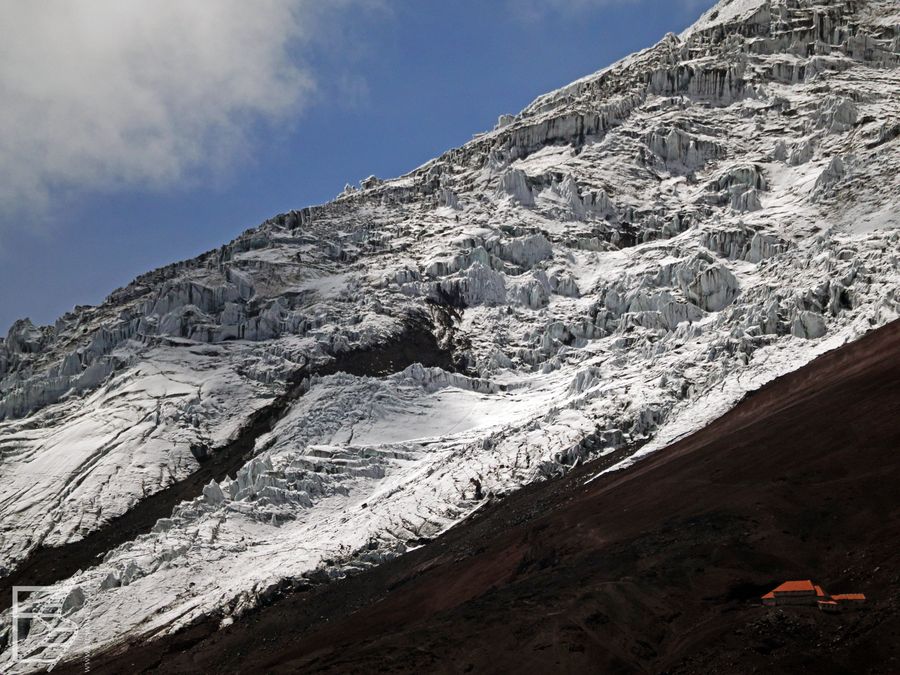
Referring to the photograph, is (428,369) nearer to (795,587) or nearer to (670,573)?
(670,573)

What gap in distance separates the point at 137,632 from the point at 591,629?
5344 cm

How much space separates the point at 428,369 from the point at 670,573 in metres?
91.0

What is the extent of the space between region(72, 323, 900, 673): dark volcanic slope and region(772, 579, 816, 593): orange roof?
1.43 metres

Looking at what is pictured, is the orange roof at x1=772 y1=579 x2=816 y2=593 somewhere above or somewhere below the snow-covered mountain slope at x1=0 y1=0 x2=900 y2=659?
below

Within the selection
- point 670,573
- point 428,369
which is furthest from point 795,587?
point 428,369

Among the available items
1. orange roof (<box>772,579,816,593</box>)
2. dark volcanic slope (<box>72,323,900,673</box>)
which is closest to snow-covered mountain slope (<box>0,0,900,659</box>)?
dark volcanic slope (<box>72,323,900,673</box>)

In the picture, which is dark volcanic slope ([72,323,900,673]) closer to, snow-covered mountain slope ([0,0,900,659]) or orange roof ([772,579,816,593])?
orange roof ([772,579,816,593])

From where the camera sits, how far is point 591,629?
58.7m

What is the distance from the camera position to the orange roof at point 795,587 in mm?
53969

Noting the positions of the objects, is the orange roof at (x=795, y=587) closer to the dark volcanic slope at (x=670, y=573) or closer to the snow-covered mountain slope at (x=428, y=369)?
the dark volcanic slope at (x=670, y=573)

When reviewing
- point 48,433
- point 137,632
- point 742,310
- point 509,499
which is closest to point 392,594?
point 509,499

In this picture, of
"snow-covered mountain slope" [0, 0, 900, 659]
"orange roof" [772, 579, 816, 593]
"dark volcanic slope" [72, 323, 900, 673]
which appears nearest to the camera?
"orange roof" [772, 579, 816, 593]

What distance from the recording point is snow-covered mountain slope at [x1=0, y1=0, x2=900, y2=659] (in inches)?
4144

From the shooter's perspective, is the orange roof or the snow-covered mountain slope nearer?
the orange roof
